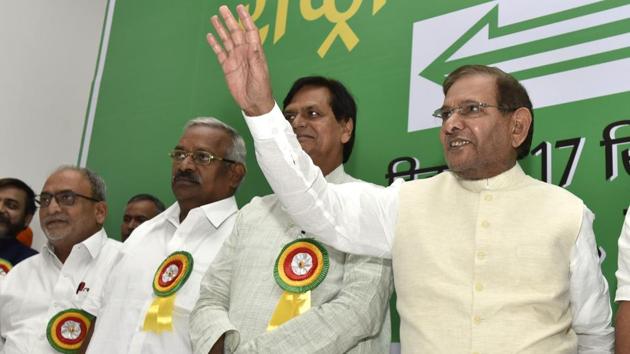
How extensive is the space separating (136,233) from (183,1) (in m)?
1.74

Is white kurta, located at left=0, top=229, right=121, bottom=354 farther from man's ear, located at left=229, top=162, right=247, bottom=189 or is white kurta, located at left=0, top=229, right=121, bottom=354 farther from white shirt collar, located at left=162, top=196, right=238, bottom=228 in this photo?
man's ear, located at left=229, top=162, right=247, bottom=189

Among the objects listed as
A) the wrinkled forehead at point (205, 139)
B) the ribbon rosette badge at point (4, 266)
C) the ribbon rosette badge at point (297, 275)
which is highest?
the wrinkled forehead at point (205, 139)

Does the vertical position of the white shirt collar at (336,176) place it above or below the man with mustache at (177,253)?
above

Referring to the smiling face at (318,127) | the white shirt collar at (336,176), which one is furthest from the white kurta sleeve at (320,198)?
the smiling face at (318,127)

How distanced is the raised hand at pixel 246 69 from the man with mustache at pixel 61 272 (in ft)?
4.77

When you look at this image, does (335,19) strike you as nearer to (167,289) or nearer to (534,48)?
(534,48)

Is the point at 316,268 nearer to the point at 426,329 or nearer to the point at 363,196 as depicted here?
the point at 363,196

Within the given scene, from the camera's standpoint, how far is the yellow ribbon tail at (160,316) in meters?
2.41

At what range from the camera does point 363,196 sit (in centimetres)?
182

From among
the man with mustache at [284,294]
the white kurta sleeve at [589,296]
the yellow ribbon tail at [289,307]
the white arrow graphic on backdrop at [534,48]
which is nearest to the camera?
the white kurta sleeve at [589,296]

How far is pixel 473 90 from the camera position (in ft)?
6.31

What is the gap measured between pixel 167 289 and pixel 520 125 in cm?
123

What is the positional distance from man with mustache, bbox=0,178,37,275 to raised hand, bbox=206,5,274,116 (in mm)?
2509

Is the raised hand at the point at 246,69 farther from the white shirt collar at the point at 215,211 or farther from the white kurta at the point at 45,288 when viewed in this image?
the white kurta at the point at 45,288
